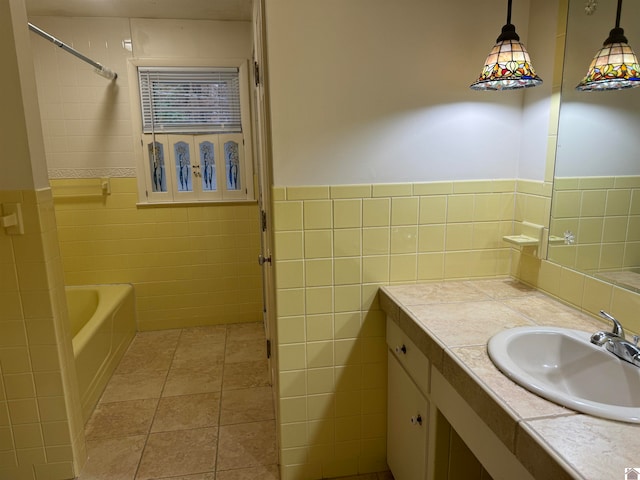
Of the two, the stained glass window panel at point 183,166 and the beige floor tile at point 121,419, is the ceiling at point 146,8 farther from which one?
the beige floor tile at point 121,419

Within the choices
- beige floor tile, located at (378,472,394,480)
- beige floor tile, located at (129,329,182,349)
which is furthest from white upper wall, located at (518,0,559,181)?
beige floor tile, located at (129,329,182,349)

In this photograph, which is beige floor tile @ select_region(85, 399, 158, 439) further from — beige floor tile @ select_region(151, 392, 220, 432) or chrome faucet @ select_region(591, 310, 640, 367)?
chrome faucet @ select_region(591, 310, 640, 367)

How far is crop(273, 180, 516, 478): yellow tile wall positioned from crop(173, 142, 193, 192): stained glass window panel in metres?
1.96

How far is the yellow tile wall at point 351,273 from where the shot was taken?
1653 mm

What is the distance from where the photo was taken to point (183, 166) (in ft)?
10.8

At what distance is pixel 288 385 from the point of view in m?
1.75

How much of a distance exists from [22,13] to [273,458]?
2.19m

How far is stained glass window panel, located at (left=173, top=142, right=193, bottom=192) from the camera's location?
3270 millimetres

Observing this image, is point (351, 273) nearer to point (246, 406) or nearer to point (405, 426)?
point (405, 426)

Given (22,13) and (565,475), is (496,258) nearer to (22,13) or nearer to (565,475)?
(565,475)

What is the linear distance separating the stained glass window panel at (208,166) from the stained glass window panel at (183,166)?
0.10m

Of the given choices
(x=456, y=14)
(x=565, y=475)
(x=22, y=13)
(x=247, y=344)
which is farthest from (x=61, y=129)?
(x=565, y=475)

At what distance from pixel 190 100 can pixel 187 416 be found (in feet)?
7.40

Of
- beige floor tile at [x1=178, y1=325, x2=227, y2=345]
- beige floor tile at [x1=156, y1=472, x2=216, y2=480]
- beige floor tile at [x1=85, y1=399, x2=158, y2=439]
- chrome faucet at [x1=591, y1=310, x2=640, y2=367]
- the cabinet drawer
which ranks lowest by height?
beige floor tile at [x1=156, y1=472, x2=216, y2=480]
